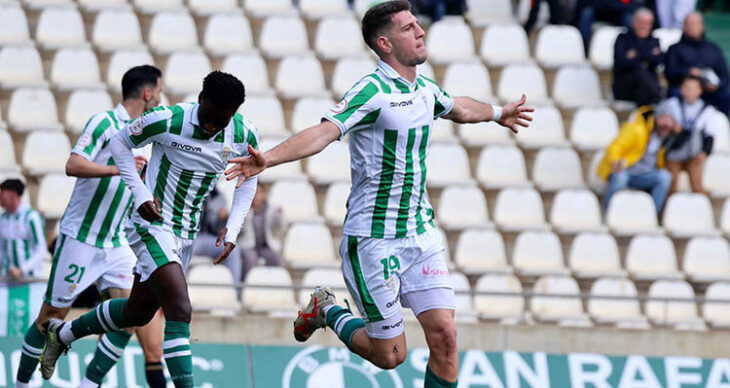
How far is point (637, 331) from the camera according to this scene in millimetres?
10367

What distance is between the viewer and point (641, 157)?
12.3 meters

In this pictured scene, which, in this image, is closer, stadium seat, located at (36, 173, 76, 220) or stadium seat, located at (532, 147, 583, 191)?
stadium seat, located at (36, 173, 76, 220)

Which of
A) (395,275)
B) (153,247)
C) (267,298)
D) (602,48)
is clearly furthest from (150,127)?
(602,48)

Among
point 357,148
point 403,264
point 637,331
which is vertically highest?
point 357,148

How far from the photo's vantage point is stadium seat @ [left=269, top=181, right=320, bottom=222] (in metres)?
12.0

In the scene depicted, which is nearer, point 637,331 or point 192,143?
point 192,143

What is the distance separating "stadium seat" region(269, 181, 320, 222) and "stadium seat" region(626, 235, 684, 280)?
289cm

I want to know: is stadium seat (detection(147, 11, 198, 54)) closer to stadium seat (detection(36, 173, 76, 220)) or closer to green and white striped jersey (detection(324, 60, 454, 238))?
stadium seat (detection(36, 173, 76, 220))

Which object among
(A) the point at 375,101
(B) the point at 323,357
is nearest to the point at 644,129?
(B) the point at 323,357

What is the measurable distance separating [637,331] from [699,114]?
2.99m

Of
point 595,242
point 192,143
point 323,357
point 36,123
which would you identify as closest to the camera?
point 192,143

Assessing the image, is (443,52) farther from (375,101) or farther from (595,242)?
(375,101)

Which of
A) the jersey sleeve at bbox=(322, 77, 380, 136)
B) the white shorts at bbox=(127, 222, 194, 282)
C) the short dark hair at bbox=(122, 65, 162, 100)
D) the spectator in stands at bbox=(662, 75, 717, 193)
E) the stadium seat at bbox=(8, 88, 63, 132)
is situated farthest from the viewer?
the stadium seat at bbox=(8, 88, 63, 132)

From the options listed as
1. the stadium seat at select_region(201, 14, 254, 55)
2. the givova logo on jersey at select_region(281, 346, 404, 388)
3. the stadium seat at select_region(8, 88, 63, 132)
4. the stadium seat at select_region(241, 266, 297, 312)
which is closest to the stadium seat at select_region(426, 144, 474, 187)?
the stadium seat at select_region(201, 14, 254, 55)
